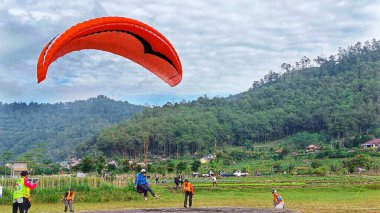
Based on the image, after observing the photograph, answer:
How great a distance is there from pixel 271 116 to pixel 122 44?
13414 cm

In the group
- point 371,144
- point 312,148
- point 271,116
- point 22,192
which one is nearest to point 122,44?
point 22,192

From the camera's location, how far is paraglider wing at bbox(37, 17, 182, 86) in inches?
484

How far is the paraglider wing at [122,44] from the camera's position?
12.3 m

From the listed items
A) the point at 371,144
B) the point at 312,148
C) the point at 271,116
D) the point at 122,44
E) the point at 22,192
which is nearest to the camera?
the point at 22,192

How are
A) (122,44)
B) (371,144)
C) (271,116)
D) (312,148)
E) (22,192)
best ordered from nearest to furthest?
(22,192) < (122,44) < (371,144) < (312,148) < (271,116)

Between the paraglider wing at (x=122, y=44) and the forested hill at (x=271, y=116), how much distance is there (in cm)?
8459

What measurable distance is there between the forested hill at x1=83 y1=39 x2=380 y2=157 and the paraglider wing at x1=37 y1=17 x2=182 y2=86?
278 feet

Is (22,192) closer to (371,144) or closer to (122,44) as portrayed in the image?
(122,44)

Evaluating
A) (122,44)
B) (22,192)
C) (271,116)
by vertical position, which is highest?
(271,116)

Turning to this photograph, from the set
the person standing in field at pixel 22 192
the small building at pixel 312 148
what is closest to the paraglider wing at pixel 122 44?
the person standing in field at pixel 22 192

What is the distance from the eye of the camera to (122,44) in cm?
1532

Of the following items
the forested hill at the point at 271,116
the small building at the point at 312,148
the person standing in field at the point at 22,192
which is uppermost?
the forested hill at the point at 271,116

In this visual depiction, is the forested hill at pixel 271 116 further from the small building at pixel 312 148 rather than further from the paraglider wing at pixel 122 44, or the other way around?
the paraglider wing at pixel 122 44

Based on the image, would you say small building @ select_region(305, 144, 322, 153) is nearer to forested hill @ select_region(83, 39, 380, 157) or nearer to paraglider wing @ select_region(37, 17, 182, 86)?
forested hill @ select_region(83, 39, 380, 157)
